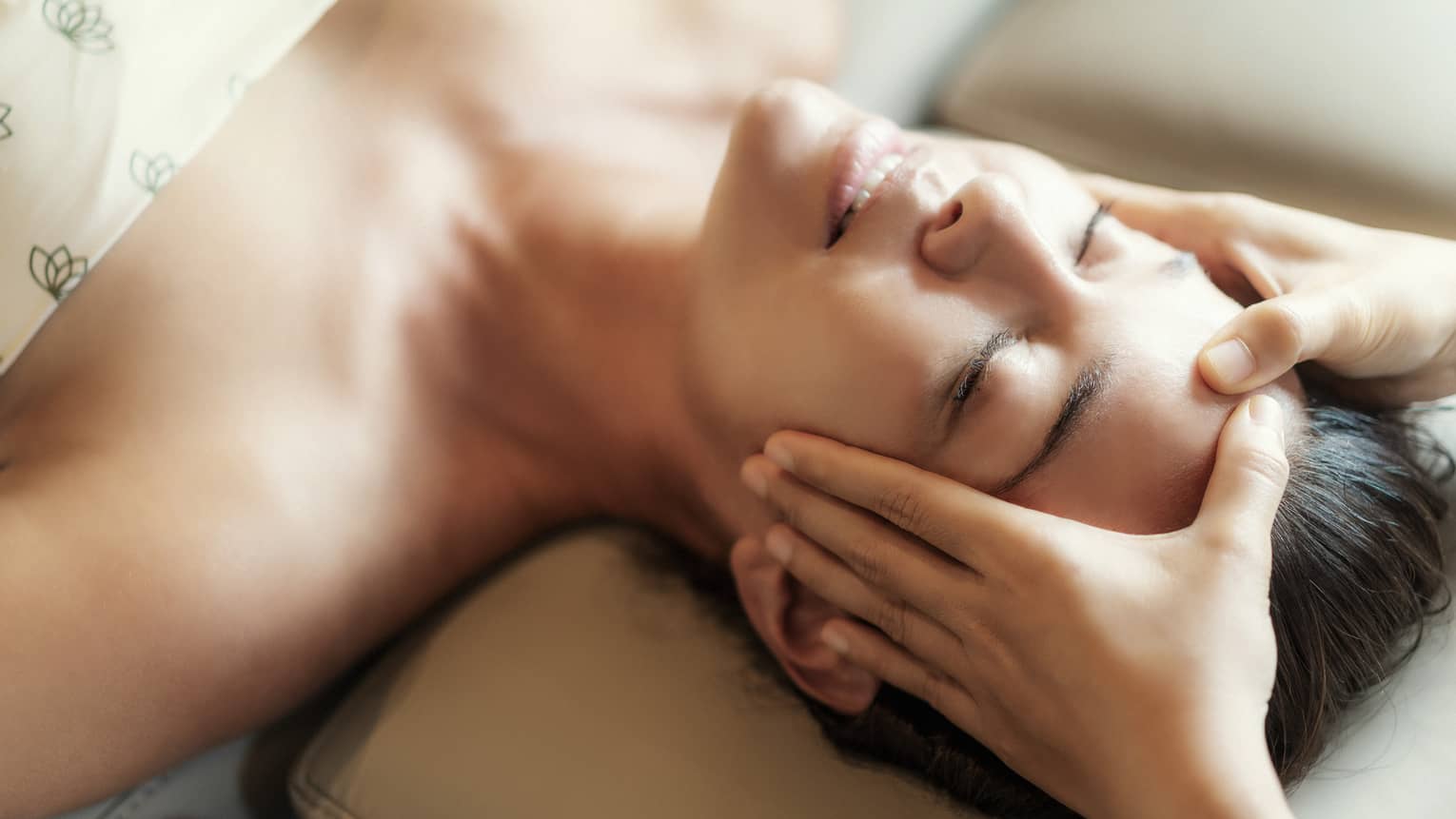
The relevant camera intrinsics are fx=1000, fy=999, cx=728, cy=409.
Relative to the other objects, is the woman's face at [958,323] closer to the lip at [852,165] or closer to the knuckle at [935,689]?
the lip at [852,165]

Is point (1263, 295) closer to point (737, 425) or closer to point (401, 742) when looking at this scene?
point (737, 425)

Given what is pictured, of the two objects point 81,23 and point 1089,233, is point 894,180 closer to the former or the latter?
point 1089,233

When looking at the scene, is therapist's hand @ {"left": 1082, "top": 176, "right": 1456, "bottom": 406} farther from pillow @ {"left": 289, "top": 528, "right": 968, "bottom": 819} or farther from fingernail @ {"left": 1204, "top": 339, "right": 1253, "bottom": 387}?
pillow @ {"left": 289, "top": 528, "right": 968, "bottom": 819}

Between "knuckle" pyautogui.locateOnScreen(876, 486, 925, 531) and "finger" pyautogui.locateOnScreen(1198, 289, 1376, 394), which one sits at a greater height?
"finger" pyautogui.locateOnScreen(1198, 289, 1376, 394)

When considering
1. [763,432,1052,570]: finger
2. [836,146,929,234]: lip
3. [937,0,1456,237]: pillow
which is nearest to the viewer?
[763,432,1052,570]: finger

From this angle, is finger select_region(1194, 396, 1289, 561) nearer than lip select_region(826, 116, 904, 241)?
Yes

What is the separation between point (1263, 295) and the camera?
104cm

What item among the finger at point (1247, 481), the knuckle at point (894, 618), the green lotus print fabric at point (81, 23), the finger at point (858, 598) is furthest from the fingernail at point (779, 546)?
the green lotus print fabric at point (81, 23)

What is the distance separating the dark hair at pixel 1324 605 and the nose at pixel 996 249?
26cm

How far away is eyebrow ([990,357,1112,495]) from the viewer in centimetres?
82

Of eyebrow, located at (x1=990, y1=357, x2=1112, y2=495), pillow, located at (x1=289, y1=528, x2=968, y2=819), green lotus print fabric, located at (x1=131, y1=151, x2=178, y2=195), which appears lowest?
pillow, located at (x1=289, y1=528, x2=968, y2=819)

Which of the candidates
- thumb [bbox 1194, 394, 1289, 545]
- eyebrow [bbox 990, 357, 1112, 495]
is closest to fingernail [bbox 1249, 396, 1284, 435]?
Result: thumb [bbox 1194, 394, 1289, 545]

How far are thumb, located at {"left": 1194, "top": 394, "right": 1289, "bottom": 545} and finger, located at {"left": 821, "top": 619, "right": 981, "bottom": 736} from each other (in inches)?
10.1

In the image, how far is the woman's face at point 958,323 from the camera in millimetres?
821
